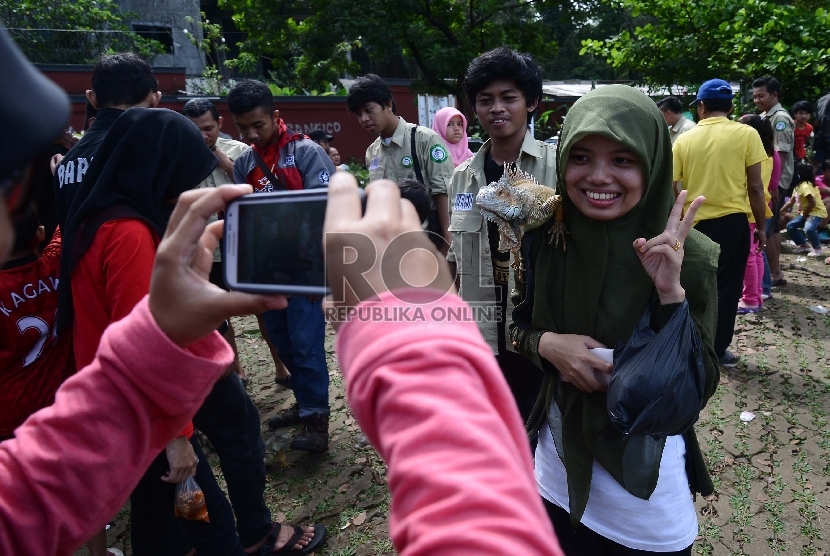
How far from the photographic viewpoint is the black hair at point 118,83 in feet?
9.00

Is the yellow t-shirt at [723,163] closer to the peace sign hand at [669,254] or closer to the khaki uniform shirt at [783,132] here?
the khaki uniform shirt at [783,132]

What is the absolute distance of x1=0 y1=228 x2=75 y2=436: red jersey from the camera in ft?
6.72

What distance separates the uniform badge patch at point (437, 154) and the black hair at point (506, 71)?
1152 mm

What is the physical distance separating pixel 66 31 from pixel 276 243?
53.1 feet

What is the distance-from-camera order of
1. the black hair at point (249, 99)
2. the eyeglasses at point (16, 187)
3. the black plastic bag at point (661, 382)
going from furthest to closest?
the black hair at point (249, 99)
the black plastic bag at point (661, 382)
the eyeglasses at point (16, 187)

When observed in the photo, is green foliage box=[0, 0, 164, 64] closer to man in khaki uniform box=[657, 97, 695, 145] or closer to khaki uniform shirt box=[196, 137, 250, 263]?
khaki uniform shirt box=[196, 137, 250, 263]

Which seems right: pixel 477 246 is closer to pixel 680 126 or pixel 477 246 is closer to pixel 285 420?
pixel 285 420

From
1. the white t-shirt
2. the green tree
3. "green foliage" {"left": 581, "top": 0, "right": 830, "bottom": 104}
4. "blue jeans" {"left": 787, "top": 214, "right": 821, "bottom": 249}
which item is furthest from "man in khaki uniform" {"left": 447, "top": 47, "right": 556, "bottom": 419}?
the green tree

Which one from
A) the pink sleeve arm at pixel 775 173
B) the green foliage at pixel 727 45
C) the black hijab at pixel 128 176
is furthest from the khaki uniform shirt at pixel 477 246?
the green foliage at pixel 727 45

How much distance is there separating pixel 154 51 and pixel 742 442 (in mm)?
16119

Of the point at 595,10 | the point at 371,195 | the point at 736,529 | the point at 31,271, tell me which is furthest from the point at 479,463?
the point at 595,10

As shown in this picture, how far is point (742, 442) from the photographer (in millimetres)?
3674

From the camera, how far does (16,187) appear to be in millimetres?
747

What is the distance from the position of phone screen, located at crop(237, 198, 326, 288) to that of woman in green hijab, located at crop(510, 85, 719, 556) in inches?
38.9
